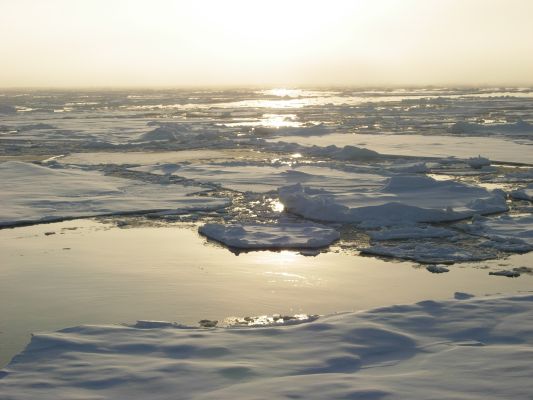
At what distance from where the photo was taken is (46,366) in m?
4.27

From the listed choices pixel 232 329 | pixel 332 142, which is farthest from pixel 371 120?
pixel 232 329

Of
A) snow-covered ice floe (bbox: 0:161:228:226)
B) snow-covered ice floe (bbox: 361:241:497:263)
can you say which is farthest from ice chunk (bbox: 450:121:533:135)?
snow-covered ice floe (bbox: 361:241:497:263)

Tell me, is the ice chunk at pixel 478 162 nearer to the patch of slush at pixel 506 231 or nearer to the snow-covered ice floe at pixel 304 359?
the patch of slush at pixel 506 231

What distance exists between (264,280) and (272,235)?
174cm

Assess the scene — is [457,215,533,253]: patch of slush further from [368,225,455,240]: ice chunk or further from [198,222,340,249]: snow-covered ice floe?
[198,222,340,249]: snow-covered ice floe

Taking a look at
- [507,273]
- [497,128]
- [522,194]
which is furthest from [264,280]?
[497,128]

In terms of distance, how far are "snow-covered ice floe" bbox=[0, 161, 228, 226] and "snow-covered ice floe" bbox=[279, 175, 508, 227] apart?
5.23ft

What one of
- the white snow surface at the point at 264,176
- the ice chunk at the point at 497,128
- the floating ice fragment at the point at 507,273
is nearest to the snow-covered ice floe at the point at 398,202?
the white snow surface at the point at 264,176

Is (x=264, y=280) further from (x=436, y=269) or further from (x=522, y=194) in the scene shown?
(x=522, y=194)

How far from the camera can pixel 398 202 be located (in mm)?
9703

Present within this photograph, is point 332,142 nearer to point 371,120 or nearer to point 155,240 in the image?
point 371,120

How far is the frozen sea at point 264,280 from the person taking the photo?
410 centimetres

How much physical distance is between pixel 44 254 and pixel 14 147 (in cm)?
1444

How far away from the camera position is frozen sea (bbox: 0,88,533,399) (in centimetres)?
410
